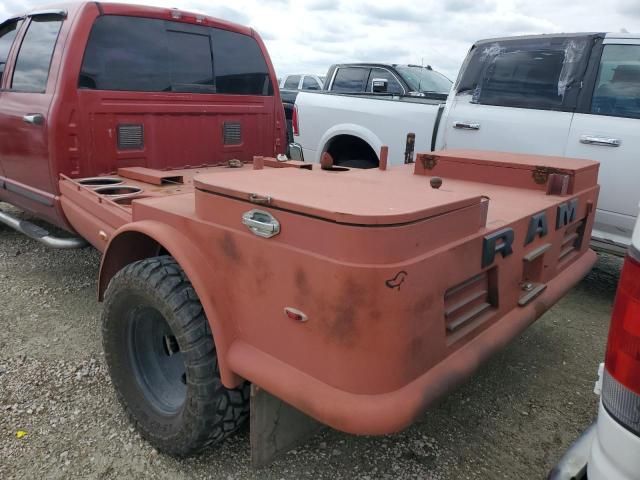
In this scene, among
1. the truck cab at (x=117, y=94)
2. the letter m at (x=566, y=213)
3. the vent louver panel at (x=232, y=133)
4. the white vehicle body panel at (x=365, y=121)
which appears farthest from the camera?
the white vehicle body panel at (x=365, y=121)

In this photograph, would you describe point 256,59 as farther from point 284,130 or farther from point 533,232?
point 533,232

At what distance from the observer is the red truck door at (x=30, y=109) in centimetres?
354

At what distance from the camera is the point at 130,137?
3824 mm

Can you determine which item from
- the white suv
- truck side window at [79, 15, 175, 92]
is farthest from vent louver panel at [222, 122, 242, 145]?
the white suv

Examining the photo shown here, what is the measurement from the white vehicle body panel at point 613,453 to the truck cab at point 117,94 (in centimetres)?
339

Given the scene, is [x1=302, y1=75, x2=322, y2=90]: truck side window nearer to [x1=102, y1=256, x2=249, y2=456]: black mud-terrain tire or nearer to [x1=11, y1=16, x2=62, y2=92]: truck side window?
[x1=11, y1=16, x2=62, y2=92]: truck side window

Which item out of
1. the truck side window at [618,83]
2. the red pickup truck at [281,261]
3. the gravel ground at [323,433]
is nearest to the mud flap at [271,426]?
the red pickup truck at [281,261]

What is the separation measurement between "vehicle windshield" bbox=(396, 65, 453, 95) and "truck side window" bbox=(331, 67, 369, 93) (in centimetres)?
58

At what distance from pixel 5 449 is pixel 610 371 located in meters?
2.41

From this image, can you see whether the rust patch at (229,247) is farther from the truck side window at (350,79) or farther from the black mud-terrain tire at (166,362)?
the truck side window at (350,79)

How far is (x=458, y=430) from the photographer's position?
2.55 meters

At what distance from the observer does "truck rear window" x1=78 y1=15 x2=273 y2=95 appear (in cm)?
358

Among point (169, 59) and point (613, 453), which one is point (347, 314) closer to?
point (613, 453)

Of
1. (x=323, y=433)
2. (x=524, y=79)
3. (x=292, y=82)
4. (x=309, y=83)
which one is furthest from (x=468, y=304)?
(x=292, y=82)
